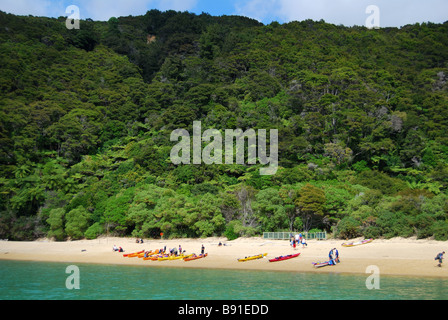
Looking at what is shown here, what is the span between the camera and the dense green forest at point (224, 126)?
3250 cm

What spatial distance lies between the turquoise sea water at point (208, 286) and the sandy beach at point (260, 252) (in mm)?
1314

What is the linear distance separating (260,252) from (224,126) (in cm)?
2740

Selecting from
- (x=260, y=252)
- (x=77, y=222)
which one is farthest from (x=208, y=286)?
(x=77, y=222)

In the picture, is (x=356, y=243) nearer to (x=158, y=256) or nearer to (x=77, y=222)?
(x=158, y=256)

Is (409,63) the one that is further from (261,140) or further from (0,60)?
→ (0,60)

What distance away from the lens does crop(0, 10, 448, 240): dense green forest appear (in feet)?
107

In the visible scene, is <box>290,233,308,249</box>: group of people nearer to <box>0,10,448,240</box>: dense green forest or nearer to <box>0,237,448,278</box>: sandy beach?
<box>0,237,448,278</box>: sandy beach

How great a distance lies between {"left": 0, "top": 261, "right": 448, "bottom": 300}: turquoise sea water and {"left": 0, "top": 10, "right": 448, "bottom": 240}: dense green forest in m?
9.11

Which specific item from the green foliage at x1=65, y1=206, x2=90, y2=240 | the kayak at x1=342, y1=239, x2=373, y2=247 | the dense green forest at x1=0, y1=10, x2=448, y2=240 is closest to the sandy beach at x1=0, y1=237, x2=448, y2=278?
the kayak at x1=342, y1=239, x2=373, y2=247

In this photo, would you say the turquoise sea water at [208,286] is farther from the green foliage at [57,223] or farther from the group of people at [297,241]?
the green foliage at [57,223]

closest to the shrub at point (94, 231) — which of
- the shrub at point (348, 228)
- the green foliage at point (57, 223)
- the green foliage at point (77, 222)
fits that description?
the green foliage at point (77, 222)

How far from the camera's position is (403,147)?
144 feet

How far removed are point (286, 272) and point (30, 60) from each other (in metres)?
63.2

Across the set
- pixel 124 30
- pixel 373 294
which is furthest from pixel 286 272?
pixel 124 30
